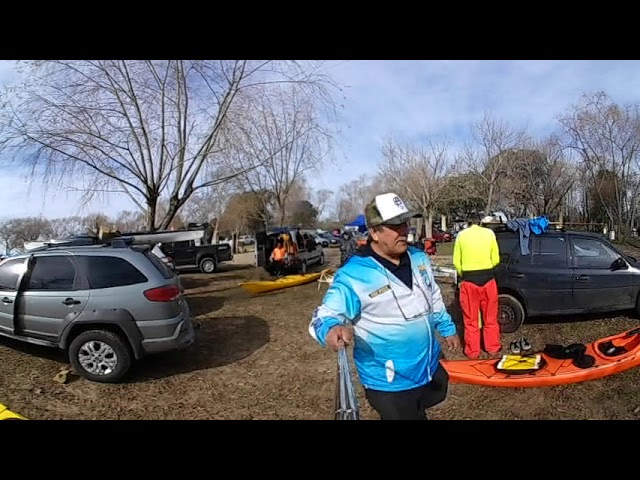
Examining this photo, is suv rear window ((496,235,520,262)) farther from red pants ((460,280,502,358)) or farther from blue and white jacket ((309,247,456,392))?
blue and white jacket ((309,247,456,392))

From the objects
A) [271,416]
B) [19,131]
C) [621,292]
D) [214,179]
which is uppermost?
[19,131]

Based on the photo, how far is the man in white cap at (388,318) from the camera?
7.69 feet

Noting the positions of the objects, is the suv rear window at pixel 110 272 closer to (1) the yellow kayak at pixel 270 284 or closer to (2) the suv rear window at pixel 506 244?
(2) the suv rear window at pixel 506 244

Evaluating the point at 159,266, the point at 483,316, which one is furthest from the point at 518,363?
the point at 159,266

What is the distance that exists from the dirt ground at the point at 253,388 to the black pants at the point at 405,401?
1.09 m

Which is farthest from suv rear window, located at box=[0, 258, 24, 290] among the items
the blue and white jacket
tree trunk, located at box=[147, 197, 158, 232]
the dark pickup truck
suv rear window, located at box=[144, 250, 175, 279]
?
the dark pickup truck

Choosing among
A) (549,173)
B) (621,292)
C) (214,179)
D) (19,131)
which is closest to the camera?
(621,292)

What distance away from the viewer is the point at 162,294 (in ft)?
18.7

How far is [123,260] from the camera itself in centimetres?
573

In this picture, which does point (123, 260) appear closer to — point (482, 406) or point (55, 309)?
point (55, 309)

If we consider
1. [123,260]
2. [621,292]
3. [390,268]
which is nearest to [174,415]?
[123,260]

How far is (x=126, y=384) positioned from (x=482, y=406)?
13.6 feet

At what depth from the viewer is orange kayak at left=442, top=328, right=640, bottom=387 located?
5016 mm

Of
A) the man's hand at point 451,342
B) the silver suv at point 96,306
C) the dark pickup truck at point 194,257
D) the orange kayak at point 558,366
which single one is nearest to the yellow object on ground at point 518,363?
the orange kayak at point 558,366
